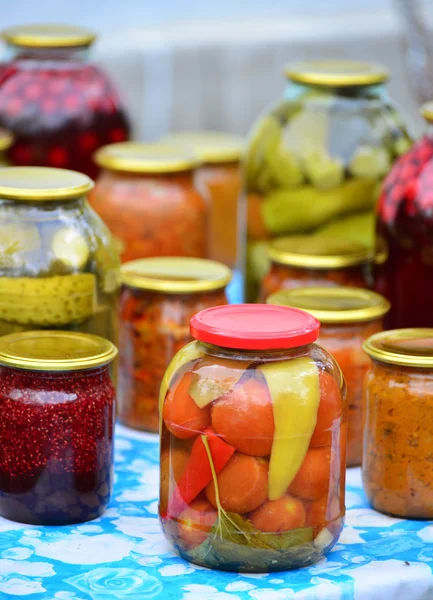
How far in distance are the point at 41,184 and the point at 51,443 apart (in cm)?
26

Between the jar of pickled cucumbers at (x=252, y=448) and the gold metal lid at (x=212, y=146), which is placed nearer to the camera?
the jar of pickled cucumbers at (x=252, y=448)

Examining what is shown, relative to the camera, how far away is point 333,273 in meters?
1.20

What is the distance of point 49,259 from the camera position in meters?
0.99

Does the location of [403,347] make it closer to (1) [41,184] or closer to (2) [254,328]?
(2) [254,328]

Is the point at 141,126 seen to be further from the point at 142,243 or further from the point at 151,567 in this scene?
the point at 151,567

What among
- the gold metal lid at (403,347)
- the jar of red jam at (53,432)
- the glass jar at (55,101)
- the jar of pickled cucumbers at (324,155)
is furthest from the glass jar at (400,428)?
the glass jar at (55,101)

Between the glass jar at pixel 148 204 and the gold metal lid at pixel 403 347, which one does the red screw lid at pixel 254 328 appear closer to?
the gold metal lid at pixel 403 347

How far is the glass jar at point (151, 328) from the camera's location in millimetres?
1103

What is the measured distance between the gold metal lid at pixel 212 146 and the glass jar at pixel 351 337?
534 millimetres

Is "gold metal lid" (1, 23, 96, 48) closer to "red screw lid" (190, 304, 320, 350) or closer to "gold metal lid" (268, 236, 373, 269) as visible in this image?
"gold metal lid" (268, 236, 373, 269)

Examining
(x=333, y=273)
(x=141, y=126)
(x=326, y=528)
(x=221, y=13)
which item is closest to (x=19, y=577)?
(x=326, y=528)

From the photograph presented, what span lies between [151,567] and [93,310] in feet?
0.90

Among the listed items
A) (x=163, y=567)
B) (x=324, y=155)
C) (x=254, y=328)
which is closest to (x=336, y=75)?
(x=324, y=155)

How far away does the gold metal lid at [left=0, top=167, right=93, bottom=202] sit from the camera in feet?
3.23
